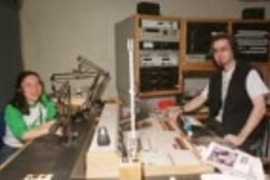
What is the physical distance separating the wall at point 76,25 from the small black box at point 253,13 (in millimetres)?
262

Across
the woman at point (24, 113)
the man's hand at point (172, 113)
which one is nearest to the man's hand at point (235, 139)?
the man's hand at point (172, 113)

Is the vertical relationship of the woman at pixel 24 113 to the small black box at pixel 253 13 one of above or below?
below

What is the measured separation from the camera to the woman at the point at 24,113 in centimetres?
248

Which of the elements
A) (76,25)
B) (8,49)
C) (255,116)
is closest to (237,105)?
(255,116)

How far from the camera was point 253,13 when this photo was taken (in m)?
Answer: 3.58

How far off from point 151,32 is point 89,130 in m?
1.41

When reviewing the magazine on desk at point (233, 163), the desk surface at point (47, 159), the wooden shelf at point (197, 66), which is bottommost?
the magazine on desk at point (233, 163)

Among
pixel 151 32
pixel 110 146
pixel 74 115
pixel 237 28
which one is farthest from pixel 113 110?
pixel 237 28

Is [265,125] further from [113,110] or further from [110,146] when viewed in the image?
[110,146]

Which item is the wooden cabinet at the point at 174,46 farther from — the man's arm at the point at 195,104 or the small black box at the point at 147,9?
the man's arm at the point at 195,104

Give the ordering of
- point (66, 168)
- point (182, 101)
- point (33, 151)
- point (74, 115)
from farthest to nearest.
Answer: point (182, 101) → point (74, 115) → point (33, 151) → point (66, 168)

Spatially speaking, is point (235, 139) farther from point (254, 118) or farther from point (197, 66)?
point (197, 66)

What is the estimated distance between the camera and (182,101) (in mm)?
3416

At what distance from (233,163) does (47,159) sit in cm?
87
